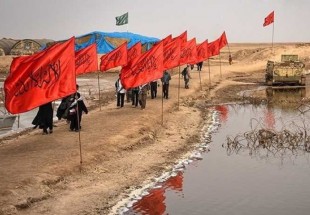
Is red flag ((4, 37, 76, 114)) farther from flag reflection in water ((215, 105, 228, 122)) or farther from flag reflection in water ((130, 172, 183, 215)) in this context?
flag reflection in water ((215, 105, 228, 122))

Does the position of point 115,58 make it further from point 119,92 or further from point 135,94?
point 135,94

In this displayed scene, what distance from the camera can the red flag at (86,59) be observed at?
66.2ft

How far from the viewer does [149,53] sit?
1769 cm

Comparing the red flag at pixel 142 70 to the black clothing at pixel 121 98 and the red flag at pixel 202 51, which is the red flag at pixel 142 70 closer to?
the black clothing at pixel 121 98

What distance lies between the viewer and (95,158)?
44.5 feet

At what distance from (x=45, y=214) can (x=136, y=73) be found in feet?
28.6

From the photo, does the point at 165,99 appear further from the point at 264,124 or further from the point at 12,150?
the point at 12,150

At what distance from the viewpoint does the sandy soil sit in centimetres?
1040

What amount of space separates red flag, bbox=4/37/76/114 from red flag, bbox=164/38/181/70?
8.86 m

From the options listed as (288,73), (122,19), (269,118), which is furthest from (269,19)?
(269,118)

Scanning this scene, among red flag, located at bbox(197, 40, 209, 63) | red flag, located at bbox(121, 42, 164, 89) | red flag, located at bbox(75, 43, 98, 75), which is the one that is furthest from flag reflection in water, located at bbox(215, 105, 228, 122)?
red flag, located at bbox(197, 40, 209, 63)

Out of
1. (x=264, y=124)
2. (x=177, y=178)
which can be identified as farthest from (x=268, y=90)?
(x=177, y=178)

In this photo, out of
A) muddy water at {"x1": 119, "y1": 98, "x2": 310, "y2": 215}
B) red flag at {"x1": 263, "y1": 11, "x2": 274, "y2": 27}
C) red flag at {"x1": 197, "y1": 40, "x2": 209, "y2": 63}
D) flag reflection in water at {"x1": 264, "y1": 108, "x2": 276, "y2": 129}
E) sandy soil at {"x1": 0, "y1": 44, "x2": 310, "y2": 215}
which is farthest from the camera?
red flag at {"x1": 263, "y1": 11, "x2": 274, "y2": 27}

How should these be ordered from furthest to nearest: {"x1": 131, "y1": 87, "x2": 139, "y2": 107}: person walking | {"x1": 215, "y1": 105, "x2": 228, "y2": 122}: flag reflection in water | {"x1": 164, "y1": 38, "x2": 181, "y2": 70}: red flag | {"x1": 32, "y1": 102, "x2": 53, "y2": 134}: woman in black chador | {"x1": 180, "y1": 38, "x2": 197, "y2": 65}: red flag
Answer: {"x1": 180, "y1": 38, "x2": 197, "y2": 65}: red flag → {"x1": 131, "y1": 87, "x2": 139, "y2": 107}: person walking → {"x1": 215, "y1": 105, "x2": 228, "y2": 122}: flag reflection in water → {"x1": 164, "y1": 38, "x2": 181, "y2": 70}: red flag → {"x1": 32, "y1": 102, "x2": 53, "y2": 134}: woman in black chador
